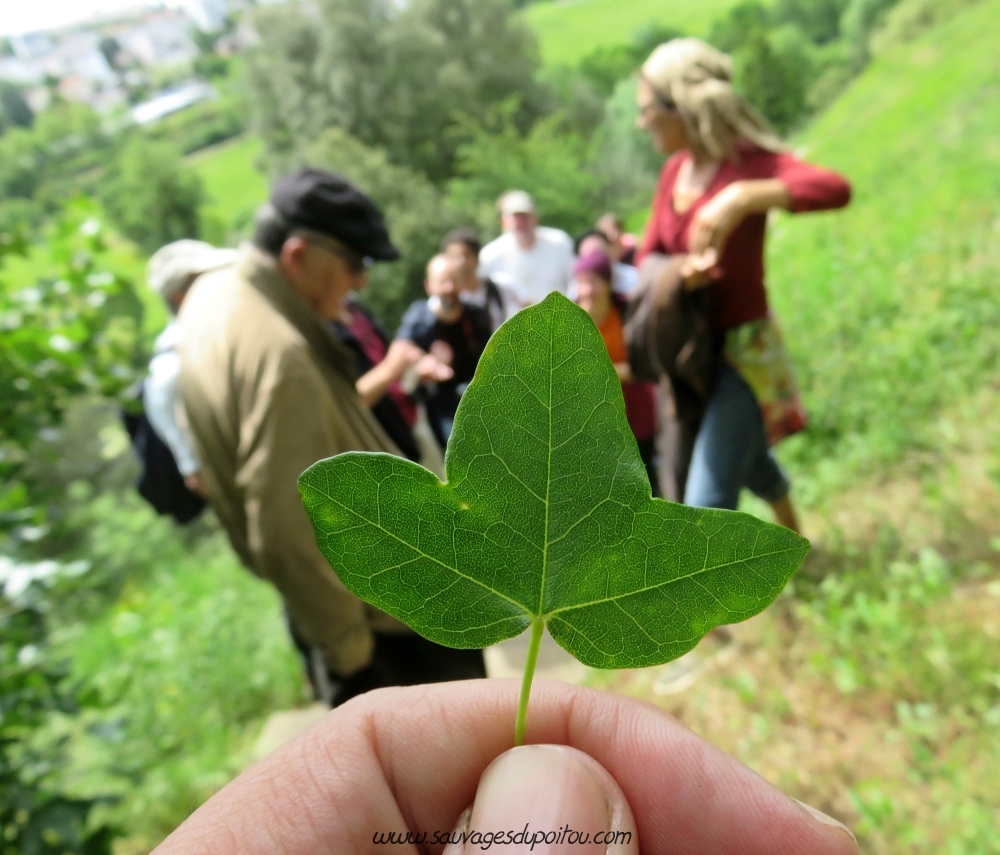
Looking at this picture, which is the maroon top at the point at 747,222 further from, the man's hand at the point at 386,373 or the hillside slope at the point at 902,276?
the hillside slope at the point at 902,276

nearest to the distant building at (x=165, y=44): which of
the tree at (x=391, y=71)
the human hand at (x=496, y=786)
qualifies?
the tree at (x=391, y=71)

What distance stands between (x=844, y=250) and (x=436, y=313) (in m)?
4.56

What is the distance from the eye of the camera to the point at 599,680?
2.89 m

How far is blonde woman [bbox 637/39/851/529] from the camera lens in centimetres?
198

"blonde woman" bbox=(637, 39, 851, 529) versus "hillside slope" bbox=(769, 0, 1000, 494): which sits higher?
"blonde woman" bbox=(637, 39, 851, 529)

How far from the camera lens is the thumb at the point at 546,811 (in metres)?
0.79

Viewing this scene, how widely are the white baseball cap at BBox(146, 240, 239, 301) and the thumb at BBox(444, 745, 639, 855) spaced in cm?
228

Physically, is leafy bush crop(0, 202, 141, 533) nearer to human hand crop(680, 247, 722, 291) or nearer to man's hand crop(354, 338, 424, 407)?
man's hand crop(354, 338, 424, 407)

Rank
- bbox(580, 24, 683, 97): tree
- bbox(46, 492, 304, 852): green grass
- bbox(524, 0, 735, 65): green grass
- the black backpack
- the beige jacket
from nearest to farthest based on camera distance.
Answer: the beige jacket
the black backpack
bbox(46, 492, 304, 852): green grass
bbox(580, 24, 683, 97): tree
bbox(524, 0, 735, 65): green grass

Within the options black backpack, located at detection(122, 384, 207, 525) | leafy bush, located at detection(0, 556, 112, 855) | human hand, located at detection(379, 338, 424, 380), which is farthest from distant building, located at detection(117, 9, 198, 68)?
leafy bush, located at detection(0, 556, 112, 855)

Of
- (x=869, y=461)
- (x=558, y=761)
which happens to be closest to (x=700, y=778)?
(x=558, y=761)

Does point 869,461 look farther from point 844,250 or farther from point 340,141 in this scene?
point 340,141

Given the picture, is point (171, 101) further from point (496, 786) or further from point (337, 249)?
point (496, 786)

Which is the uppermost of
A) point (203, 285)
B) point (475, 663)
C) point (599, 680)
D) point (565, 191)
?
point (203, 285)
